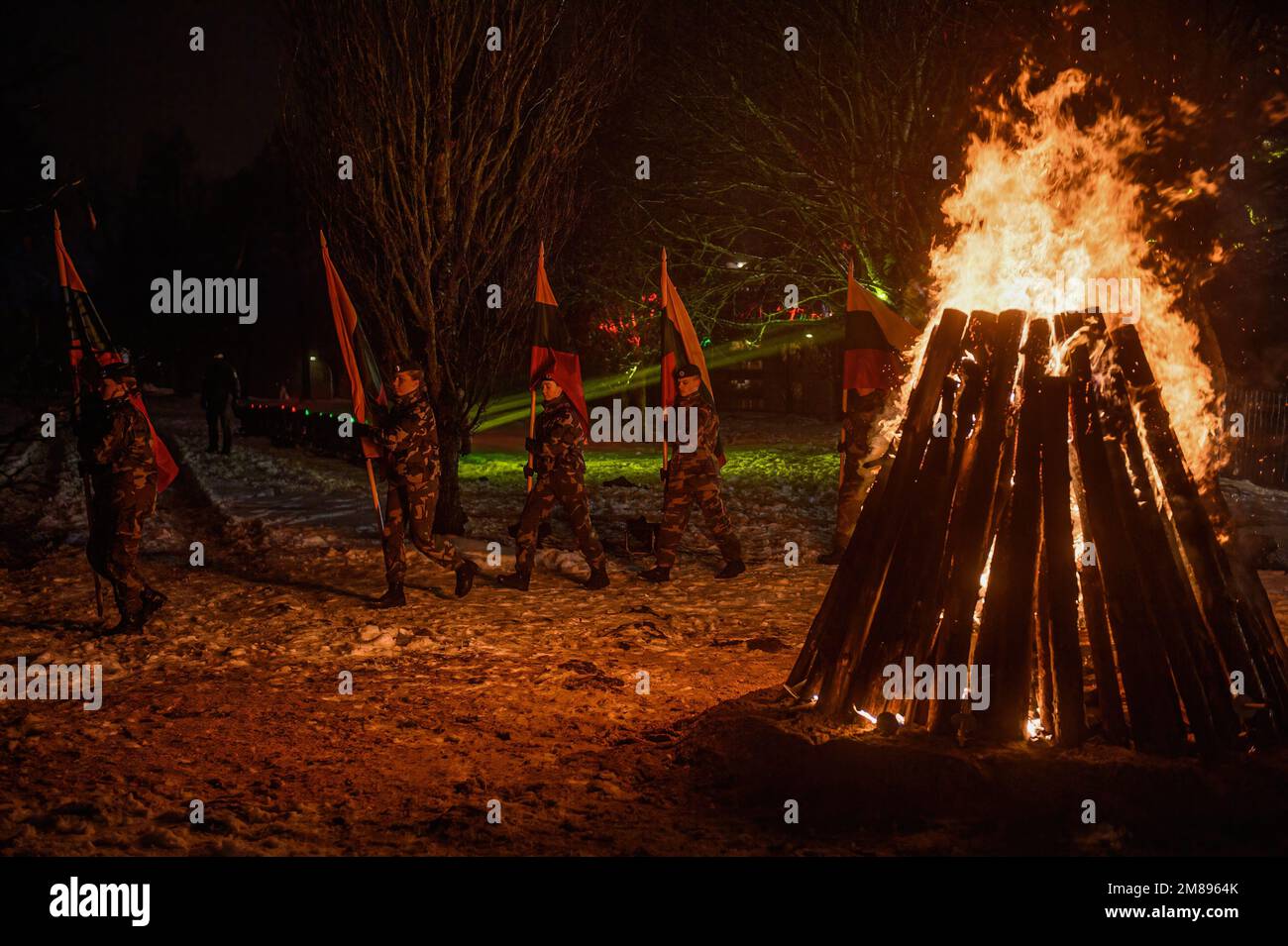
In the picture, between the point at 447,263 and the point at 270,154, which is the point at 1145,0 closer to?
the point at 447,263

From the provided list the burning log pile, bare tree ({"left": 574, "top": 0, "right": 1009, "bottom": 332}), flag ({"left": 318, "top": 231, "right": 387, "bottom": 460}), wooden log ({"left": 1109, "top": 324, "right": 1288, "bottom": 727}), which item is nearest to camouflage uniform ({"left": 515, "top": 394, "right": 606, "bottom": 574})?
flag ({"left": 318, "top": 231, "right": 387, "bottom": 460})

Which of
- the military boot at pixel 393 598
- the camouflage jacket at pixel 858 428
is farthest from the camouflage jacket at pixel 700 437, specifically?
the military boot at pixel 393 598

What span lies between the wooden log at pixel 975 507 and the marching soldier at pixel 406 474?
500 cm

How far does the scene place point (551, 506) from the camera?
9.76 metres

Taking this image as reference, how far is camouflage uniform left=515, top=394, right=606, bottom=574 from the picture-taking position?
980 cm

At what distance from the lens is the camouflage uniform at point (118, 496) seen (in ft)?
26.8

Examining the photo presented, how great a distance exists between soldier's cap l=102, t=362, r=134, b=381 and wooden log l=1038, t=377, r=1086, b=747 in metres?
6.95

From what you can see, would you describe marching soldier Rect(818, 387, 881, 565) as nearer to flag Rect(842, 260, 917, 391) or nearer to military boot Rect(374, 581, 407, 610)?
flag Rect(842, 260, 917, 391)

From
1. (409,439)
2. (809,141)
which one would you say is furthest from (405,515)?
(809,141)

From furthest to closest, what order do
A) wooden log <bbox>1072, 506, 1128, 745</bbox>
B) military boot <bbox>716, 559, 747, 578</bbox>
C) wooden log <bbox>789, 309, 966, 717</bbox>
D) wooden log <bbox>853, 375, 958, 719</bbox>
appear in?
military boot <bbox>716, 559, 747, 578</bbox>
wooden log <bbox>789, 309, 966, 717</bbox>
wooden log <bbox>853, 375, 958, 719</bbox>
wooden log <bbox>1072, 506, 1128, 745</bbox>

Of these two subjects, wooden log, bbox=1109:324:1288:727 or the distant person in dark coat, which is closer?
wooden log, bbox=1109:324:1288:727
